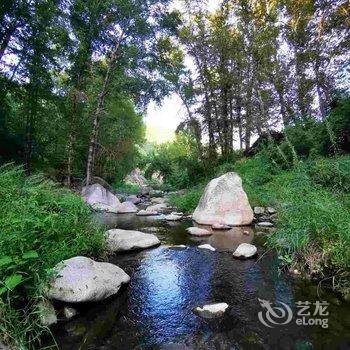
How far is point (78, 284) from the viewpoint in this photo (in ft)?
10.5

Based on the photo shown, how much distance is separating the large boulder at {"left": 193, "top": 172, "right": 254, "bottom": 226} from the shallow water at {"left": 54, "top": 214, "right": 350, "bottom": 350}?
10.1 ft

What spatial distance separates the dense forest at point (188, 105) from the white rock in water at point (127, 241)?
0.65 metres

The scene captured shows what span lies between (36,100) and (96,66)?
10.2ft

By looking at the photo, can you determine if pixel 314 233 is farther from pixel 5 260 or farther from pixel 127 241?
pixel 5 260

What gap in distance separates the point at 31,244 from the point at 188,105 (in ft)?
52.3

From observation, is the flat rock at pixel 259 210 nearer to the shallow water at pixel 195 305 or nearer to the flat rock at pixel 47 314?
the shallow water at pixel 195 305

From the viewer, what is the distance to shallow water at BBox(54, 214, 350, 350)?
2.62 m

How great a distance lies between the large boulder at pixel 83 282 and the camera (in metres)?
3.10

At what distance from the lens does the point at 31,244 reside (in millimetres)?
2939

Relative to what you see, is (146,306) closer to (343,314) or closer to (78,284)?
(78,284)

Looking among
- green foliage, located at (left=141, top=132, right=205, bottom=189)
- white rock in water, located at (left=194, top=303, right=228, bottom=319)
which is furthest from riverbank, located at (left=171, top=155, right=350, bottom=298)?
green foliage, located at (left=141, top=132, right=205, bottom=189)

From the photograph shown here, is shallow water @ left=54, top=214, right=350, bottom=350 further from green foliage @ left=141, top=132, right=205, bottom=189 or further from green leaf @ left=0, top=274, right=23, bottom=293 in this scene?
green foliage @ left=141, top=132, right=205, bottom=189

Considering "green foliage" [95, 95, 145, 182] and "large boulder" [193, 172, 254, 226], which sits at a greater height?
"green foliage" [95, 95, 145, 182]

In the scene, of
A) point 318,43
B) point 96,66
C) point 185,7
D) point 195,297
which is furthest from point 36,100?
point 318,43
